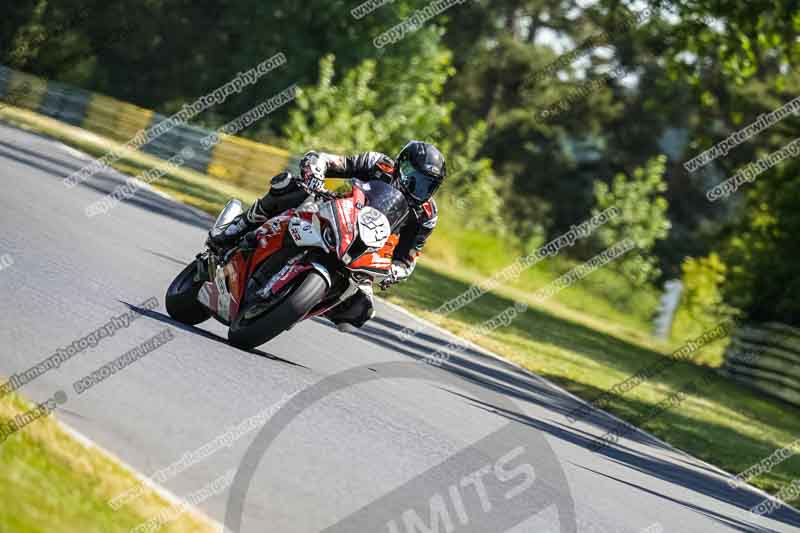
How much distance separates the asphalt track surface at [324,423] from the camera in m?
6.62

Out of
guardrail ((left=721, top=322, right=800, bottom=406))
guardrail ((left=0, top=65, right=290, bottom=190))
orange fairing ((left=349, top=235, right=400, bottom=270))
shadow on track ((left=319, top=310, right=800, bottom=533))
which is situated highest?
orange fairing ((left=349, top=235, right=400, bottom=270))

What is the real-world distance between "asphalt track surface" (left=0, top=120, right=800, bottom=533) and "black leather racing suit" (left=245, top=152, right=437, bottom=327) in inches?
21.8

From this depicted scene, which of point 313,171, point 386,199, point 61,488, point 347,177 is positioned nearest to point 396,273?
A: point 386,199

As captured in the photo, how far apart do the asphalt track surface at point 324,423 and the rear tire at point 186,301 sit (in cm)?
17

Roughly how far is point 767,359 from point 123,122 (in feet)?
51.2

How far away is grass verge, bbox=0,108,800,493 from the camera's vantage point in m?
15.7

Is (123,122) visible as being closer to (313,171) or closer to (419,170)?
(313,171)

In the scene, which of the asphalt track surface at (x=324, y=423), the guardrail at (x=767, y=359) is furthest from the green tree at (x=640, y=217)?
the asphalt track surface at (x=324, y=423)

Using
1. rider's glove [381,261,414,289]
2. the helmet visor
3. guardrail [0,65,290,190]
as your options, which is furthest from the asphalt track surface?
guardrail [0,65,290,190]

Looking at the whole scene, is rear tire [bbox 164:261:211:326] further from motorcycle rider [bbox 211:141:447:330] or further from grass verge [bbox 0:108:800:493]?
grass verge [bbox 0:108:800:493]

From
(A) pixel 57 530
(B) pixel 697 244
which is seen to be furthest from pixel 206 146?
(B) pixel 697 244

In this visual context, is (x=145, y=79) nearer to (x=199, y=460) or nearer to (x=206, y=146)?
(x=206, y=146)

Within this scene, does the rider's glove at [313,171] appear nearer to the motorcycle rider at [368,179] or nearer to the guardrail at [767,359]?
the motorcycle rider at [368,179]

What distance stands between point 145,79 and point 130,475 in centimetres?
4140
